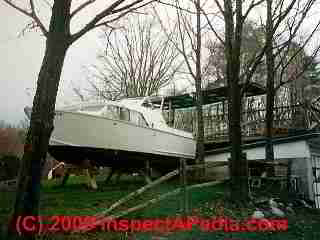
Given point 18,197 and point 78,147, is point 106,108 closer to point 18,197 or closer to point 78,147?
point 78,147

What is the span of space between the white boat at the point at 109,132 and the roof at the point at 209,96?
269 centimetres

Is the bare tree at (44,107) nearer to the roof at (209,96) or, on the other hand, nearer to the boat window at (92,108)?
the boat window at (92,108)

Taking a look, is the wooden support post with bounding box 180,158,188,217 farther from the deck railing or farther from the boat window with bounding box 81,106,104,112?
the deck railing

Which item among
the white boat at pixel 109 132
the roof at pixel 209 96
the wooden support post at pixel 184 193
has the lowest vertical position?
the wooden support post at pixel 184 193

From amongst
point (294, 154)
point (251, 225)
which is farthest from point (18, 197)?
point (294, 154)

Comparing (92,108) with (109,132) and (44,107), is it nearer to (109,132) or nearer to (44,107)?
(109,132)

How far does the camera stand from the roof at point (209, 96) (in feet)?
51.2

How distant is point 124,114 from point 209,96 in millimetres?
6262

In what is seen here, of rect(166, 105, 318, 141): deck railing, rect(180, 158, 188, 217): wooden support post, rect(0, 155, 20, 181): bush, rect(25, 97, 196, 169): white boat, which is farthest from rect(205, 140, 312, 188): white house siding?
rect(0, 155, 20, 181): bush

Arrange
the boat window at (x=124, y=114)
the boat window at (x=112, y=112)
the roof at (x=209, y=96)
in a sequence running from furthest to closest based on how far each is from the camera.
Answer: the roof at (x=209, y=96), the boat window at (x=124, y=114), the boat window at (x=112, y=112)

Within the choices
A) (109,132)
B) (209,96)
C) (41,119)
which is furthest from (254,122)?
(41,119)

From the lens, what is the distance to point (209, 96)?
16.6 meters

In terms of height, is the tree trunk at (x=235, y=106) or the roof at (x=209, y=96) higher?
the roof at (x=209, y=96)

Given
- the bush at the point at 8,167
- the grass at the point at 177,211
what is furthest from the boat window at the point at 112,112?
the bush at the point at 8,167
